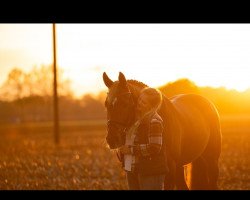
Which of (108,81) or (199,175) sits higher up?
(108,81)

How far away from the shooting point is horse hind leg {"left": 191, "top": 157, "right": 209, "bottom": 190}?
7894 mm

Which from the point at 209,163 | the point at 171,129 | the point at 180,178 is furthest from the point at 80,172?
the point at 171,129

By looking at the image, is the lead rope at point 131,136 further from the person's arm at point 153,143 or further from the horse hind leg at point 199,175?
the horse hind leg at point 199,175

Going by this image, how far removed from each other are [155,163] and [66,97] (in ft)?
288

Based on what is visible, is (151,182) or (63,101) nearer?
(151,182)

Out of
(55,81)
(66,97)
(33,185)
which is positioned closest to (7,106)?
(66,97)

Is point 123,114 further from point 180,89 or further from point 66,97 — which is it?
point 66,97

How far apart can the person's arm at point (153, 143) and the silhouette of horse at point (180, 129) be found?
0.25 m

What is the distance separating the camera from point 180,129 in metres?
6.42

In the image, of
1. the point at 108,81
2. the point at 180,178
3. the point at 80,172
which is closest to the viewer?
the point at 108,81

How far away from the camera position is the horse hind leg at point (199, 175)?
25.9ft

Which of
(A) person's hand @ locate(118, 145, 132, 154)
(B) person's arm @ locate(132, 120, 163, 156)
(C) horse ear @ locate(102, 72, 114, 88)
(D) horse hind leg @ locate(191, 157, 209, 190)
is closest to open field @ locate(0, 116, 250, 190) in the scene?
(D) horse hind leg @ locate(191, 157, 209, 190)

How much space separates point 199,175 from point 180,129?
1820mm

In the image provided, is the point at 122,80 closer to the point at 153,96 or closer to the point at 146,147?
the point at 153,96
